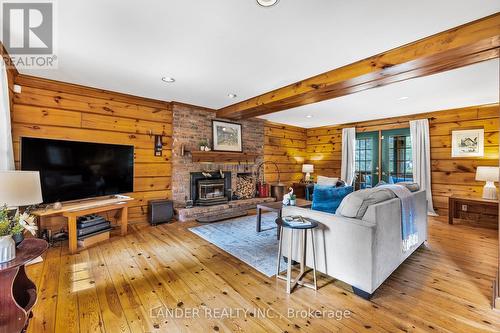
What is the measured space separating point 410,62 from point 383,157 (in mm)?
4081

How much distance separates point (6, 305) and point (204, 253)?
5.85ft

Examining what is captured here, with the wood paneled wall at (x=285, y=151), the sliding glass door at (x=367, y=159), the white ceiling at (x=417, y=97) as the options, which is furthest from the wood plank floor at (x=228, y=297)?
the wood paneled wall at (x=285, y=151)

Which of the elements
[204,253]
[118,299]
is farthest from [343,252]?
[118,299]

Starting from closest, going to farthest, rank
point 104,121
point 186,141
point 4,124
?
point 4,124, point 104,121, point 186,141

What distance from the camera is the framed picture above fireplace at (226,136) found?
518cm

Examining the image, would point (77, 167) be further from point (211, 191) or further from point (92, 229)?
point (211, 191)

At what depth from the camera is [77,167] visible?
3.18 meters

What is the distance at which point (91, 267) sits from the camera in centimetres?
252

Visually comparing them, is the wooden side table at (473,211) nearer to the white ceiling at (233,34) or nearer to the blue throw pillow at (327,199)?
the blue throw pillow at (327,199)

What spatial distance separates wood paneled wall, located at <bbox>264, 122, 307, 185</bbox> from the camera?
653 cm

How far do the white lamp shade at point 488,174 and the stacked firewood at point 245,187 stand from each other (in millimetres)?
4481

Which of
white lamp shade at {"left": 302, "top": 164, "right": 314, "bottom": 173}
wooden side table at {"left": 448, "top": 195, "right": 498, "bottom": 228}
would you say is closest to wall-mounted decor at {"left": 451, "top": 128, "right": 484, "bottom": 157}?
wooden side table at {"left": 448, "top": 195, "right": 498, "bottom": 228}

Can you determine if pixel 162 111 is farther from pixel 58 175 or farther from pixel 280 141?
pixel 280 141

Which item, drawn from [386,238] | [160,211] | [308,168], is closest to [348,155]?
[308,168]
